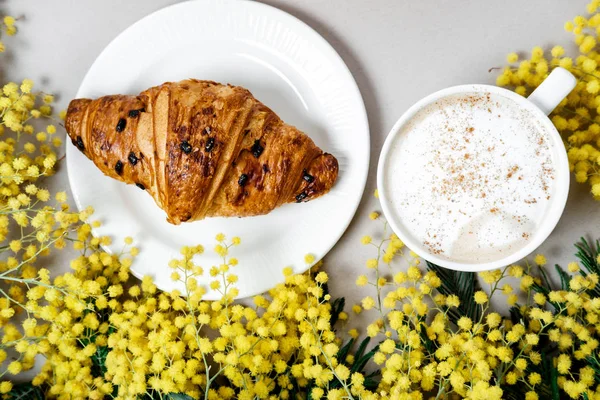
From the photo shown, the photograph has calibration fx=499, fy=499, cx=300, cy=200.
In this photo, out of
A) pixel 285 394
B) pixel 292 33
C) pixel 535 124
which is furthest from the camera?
pixel 292 33

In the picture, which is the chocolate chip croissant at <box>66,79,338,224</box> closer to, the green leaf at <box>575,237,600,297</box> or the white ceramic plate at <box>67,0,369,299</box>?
the white ceramic plate at <box>67,0,369,299</box>

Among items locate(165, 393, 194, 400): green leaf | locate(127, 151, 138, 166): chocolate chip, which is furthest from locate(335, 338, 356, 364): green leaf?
locate(127, 151, 138, 166): chocolate chip

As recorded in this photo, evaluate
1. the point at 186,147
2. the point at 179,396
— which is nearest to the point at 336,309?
the point at 179,396

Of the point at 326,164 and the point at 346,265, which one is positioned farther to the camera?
the point at 346,265

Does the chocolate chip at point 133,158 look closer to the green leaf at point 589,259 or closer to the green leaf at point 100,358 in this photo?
the green leaf at point 100,358

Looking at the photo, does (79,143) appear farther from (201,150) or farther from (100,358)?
(100,358)

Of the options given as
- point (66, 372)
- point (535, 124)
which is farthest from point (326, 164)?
point (66, 372)

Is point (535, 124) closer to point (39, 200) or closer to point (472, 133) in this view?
point (472, 133)
